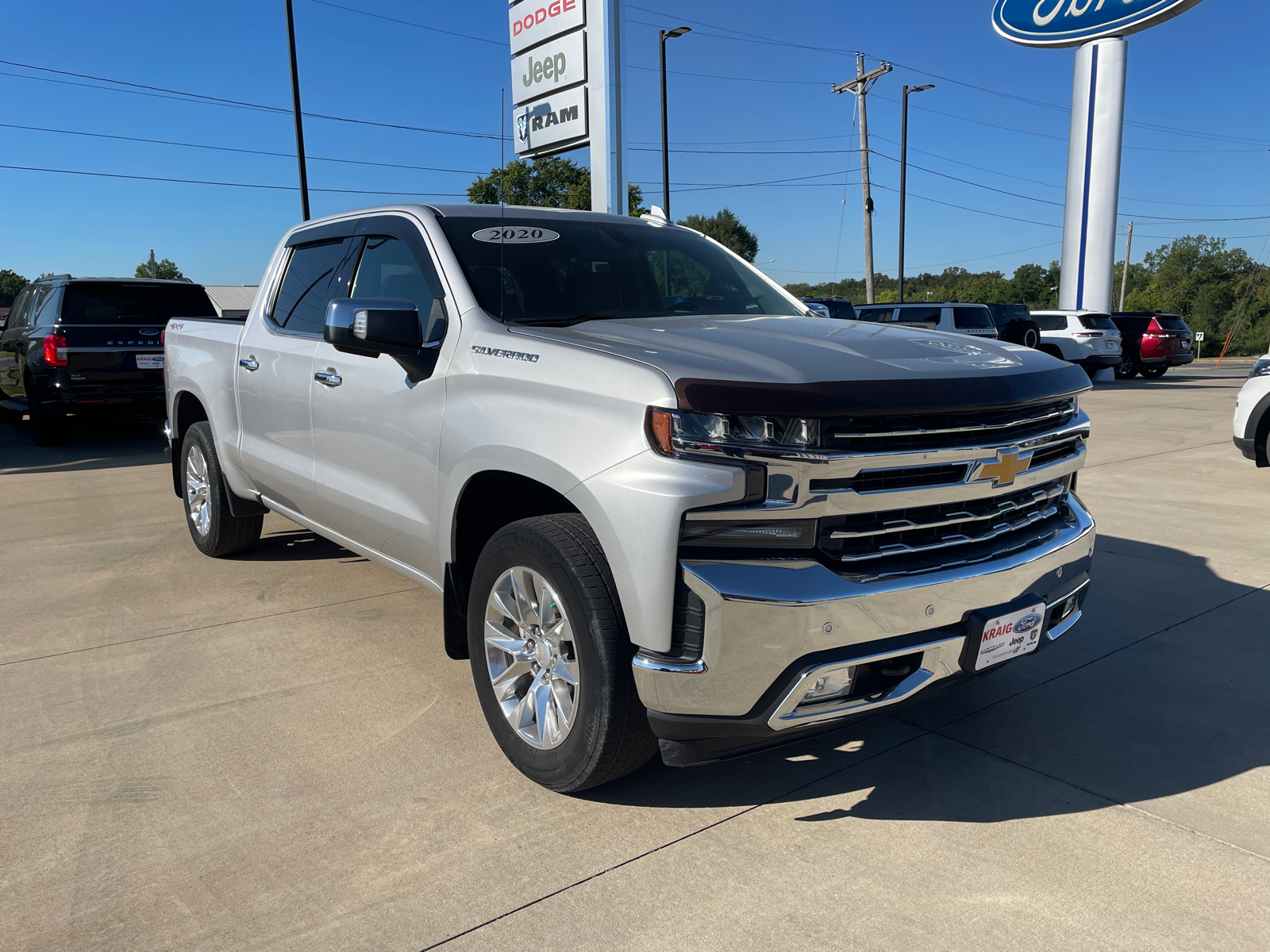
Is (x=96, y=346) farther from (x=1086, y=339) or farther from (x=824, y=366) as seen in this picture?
(x=1086, y=339)

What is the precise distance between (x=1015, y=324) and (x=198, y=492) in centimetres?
1943

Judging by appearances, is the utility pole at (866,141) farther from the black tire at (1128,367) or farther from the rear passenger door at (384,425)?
the rear passenger door at (384,425)

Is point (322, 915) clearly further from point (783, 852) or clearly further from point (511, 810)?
point (783, 852)

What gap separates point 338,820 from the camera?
9.28 ft

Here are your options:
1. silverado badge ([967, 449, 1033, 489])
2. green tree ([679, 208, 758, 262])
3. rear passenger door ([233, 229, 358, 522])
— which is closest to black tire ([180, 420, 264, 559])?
rear passenger door ([233, 229, 358, 522])

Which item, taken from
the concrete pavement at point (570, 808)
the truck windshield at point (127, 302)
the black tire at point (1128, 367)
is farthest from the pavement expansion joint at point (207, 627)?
the black tire at point (1128, 367)

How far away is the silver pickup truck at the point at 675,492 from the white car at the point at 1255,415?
6251 millimetres

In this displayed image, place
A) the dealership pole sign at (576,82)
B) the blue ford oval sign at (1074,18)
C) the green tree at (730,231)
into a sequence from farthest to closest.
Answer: the green tree at (730,231) < the blue ford oval sign at (1074,18) < the dealership pole sign at (576,82)

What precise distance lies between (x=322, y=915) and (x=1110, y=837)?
7.06 feet

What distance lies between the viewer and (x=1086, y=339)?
22328 millimetres

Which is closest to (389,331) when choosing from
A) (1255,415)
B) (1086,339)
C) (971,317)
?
(1255,415)

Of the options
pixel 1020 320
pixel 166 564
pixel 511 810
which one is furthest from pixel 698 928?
pixel 1020 320

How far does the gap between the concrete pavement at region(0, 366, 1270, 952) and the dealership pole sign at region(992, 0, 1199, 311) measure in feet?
81.5

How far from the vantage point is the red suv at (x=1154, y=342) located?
78.6 ft
